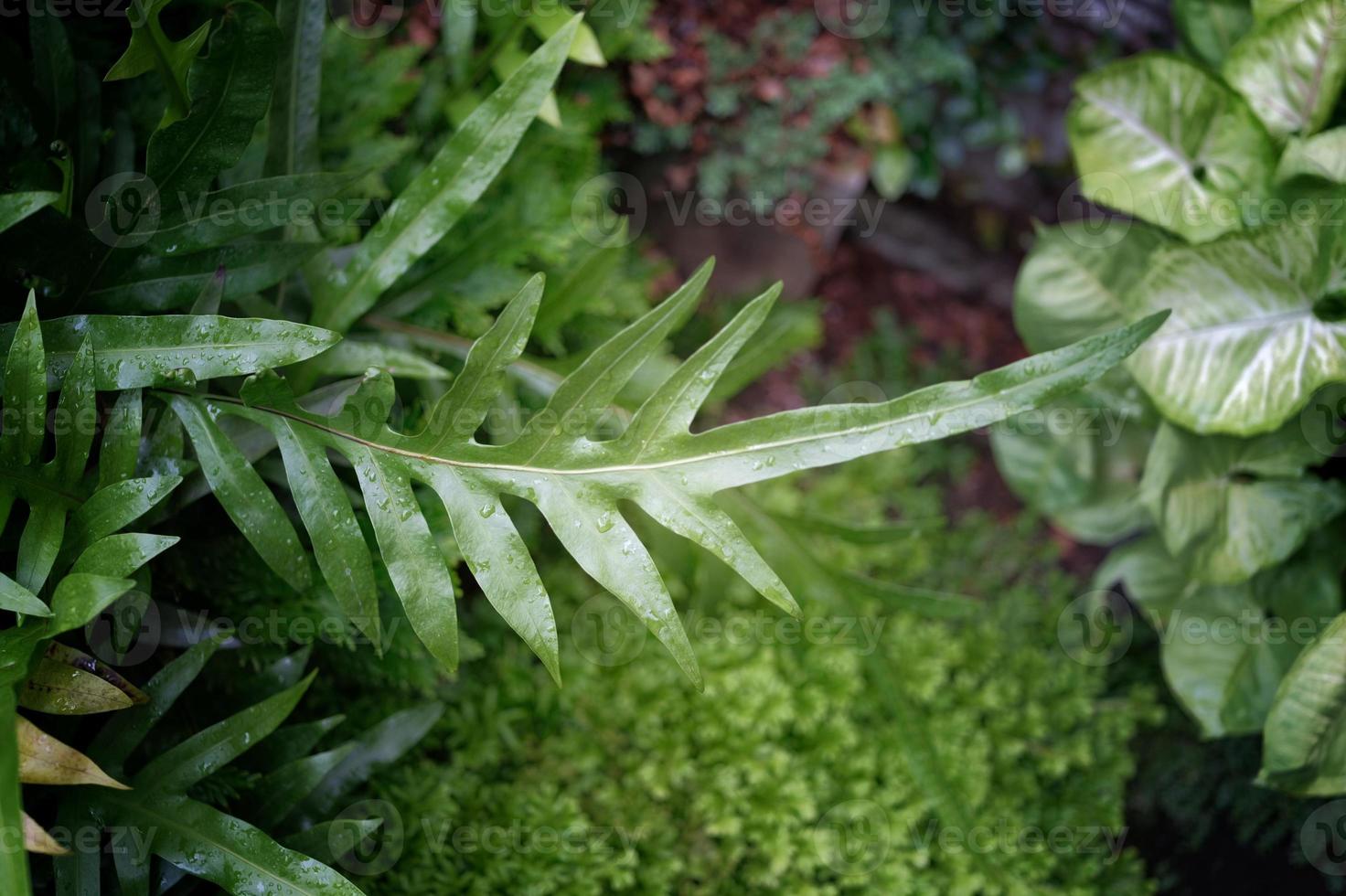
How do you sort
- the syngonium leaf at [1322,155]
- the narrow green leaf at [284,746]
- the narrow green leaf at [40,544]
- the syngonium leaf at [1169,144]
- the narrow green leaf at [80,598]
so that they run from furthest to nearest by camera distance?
1. the syngonium leaf at [1169,144]
2. the syngonium leaf at [1322,155]
3. the narrow green leaf at [284,746]
4. the narrow green leaf at [40,544]
5. the narrow green leaf at [80,598]

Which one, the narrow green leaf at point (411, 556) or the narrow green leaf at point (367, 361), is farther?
the narrow green leaf at point (367, 361)

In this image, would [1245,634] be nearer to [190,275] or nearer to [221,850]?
[221,850]

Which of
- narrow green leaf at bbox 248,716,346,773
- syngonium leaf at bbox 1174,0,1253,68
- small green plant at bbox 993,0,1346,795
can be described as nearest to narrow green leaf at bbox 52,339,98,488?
narrow green leaf at bbox 248,716,346,773

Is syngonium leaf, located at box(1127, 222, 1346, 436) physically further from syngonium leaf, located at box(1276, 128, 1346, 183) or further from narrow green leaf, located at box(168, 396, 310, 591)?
narrow green leaf, located at box(168, 396, 310, 591)

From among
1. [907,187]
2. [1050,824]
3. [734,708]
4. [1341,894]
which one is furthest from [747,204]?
[1341,894]

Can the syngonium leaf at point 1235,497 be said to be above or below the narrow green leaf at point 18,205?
below

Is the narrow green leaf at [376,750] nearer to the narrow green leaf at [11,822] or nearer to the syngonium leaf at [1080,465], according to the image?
the narrow green leaf at [11,822]

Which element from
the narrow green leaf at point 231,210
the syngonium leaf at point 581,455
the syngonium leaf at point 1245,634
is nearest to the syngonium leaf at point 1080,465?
the syngonium leaf at point 1245,634
